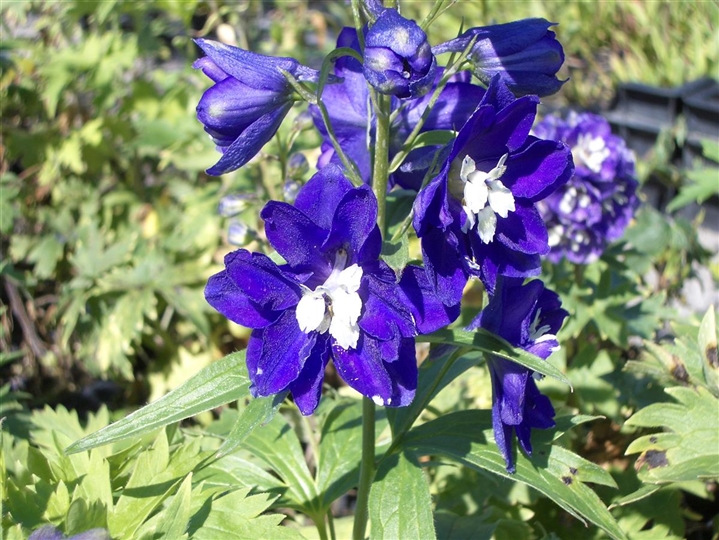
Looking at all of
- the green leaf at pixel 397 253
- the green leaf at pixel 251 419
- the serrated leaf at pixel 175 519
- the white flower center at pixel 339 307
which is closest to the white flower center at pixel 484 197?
the green leaf at pixel 397 253

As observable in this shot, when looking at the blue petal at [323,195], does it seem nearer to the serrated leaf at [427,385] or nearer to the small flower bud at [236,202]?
the serrated leaf at [427,385]

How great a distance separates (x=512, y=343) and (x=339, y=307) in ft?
1.32

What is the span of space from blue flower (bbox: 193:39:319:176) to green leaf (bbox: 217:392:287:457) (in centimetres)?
41

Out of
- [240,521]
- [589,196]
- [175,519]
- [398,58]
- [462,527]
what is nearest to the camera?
[398,58]

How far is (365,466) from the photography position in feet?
5.14

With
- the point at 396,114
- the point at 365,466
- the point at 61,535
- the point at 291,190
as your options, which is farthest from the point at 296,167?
the point at 61,535

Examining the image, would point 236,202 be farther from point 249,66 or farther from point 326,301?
point 326,301

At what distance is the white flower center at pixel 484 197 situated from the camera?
1.17 metres

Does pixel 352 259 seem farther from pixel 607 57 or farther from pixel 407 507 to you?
pixel 607 57

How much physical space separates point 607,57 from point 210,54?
512cm

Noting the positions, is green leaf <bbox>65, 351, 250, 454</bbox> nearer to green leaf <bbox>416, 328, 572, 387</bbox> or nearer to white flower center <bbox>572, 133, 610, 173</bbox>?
green leaf <bbox>416, 328, 572, 387</bbox>

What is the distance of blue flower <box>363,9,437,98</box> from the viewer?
108cm

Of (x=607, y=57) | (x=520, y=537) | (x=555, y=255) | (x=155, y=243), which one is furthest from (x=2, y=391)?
(x=607, y=57)

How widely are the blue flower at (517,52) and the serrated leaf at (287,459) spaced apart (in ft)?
3.13
